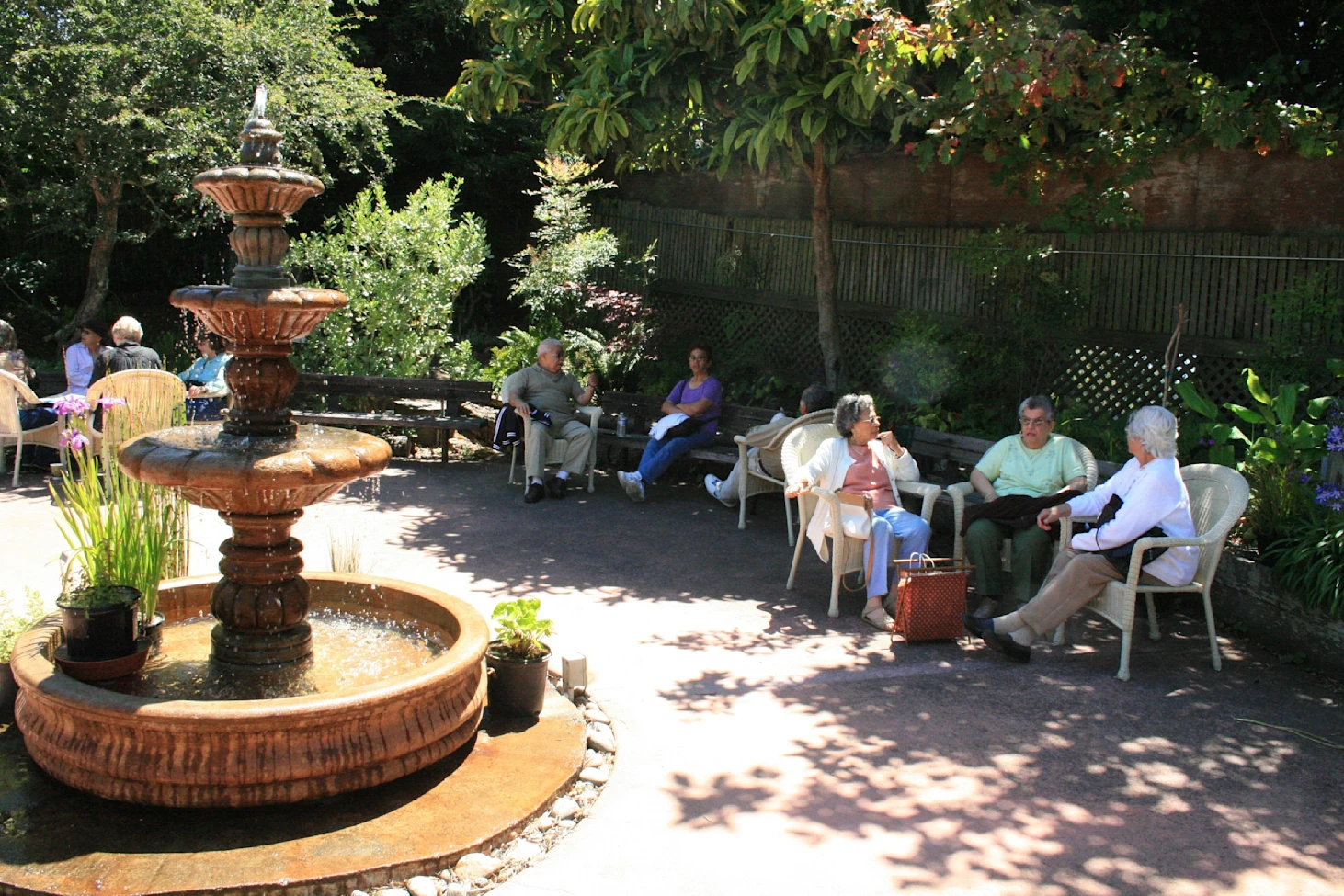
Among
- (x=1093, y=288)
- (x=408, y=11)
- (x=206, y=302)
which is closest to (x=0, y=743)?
(x=206, y=302)

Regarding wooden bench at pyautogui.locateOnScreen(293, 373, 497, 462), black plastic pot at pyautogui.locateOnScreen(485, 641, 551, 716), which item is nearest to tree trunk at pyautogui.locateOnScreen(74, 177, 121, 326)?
wooden bench at pyautogui.locateOnScreen(293, 373, 497, 462)

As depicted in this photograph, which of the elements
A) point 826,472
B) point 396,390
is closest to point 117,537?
point 826,472

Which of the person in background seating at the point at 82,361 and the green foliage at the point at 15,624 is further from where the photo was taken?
the person in background seating at the point at 82,361

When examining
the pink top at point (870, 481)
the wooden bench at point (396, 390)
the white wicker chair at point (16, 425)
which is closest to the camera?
the pink top at point (870, 481)

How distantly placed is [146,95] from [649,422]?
597cm

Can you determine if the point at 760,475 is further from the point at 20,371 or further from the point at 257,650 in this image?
the point at 20,371

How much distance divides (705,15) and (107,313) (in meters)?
10.1

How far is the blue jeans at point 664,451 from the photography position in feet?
32.7

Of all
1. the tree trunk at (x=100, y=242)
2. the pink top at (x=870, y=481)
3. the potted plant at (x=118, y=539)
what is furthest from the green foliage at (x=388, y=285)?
the potted plant at (x=118, y=539)

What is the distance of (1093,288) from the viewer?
34.2 ft

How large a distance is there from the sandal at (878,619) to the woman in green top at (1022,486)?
1.77ft

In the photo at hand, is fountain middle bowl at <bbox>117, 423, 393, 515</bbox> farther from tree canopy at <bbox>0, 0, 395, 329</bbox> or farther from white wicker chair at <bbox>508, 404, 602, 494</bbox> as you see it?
tree canopy at <bbox>0, 0, 395, 329</bbox>

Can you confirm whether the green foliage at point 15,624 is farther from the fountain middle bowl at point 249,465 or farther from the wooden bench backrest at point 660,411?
the wooden bench backrest at point 660,411

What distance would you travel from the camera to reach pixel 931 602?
6.27 metres
